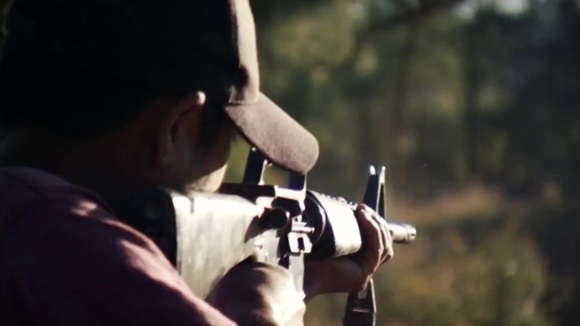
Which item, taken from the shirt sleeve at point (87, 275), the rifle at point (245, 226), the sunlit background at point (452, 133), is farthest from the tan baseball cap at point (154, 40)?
the sunlit background at point (452, 133)

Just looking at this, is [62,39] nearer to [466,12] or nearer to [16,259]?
[16,259]

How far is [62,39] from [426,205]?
26.1m

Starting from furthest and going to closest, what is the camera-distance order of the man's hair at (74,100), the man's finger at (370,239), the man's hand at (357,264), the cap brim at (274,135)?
the man's finger at (370,239) → the man's hand at (357,264) → the cap brim at (274,135) → the man's hair at (74,100)

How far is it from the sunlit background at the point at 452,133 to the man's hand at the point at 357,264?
4.04 m

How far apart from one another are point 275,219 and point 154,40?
618 mm

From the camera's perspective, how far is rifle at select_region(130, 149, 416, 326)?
2.15 m

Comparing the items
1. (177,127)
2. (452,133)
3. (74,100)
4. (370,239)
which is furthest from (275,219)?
(452,133)

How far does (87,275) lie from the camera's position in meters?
1.89

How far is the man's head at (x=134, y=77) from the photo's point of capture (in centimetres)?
215

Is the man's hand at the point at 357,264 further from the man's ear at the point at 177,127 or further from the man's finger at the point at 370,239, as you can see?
the man's ear at the point at 177,127

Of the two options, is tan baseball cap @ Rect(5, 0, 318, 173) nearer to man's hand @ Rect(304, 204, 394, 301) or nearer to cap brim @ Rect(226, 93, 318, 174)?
cap brim @ Rect(226, 93, 318, 174)

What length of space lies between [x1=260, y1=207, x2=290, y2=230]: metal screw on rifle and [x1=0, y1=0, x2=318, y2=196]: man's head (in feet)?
1.40

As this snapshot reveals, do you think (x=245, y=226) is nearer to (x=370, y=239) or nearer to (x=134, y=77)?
(x=134, y=77)

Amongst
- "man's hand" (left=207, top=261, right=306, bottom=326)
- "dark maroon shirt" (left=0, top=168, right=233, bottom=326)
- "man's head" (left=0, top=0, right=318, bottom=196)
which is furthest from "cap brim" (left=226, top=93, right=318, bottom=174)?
"dark maroon shirt" (left=0, top=168, right=233, bottom=326)
